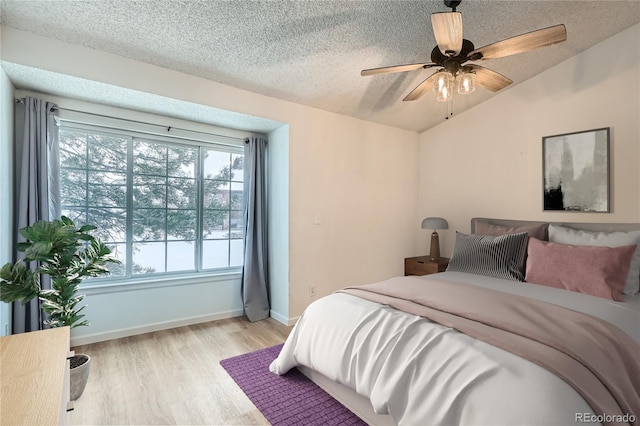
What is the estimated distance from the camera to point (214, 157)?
3.61 metres

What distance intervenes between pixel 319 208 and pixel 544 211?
231cm

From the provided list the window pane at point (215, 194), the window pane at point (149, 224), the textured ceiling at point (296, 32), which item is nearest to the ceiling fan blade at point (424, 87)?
the textured ceiling at point (296, 32)

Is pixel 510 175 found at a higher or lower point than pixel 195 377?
higher

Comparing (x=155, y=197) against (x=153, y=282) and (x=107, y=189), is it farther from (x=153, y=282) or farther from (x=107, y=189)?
(x=153, y=282)

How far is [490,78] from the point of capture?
2.27 metres

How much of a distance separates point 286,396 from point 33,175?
2.51 meters

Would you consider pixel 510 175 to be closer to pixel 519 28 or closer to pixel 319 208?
pixel 519 28

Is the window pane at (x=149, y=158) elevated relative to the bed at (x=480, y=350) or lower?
elevated

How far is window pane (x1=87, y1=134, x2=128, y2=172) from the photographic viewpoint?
295cm

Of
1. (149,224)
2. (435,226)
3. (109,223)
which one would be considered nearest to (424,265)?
(435,226)

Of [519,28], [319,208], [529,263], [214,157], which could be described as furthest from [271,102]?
[529,263]

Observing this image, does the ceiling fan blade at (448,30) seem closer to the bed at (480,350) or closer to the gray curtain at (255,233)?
the bed at (480,350)

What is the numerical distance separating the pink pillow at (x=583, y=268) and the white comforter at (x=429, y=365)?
121 mm

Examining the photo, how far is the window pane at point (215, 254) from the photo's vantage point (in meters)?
3.55
